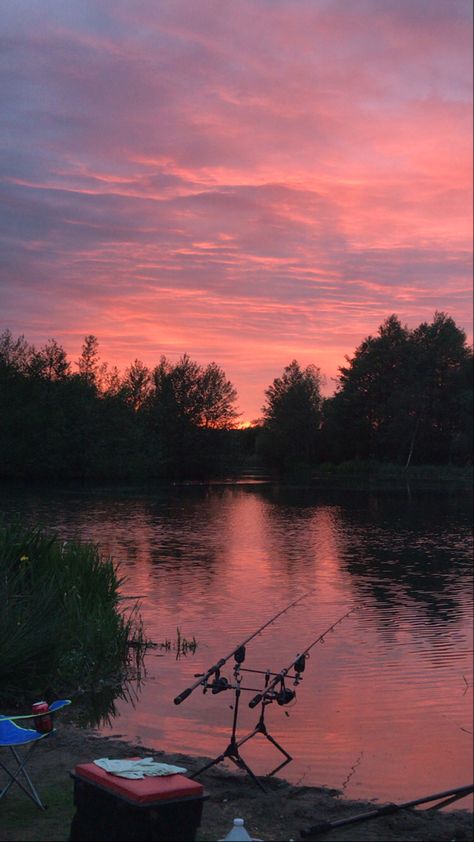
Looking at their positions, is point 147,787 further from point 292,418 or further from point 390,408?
point 292,418

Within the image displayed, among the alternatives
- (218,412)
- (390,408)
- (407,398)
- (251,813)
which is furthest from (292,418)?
(251,813)

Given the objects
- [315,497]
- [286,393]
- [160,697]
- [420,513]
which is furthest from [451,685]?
[286,393]

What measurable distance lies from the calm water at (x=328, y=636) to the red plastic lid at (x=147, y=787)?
3.10 meters

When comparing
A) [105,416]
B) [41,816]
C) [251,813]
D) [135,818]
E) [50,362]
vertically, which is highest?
[50,362]

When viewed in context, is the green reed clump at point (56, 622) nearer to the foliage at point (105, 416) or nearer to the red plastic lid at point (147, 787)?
the red plastic lid at point (147, 787)

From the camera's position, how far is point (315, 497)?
186 feet

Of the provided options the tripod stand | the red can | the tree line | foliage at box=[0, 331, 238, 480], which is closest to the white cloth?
the red can

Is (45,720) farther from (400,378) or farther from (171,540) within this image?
(400,378)

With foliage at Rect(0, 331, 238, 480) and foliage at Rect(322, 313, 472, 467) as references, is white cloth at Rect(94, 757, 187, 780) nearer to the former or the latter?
foliage at Rect(0, 331, 238, 480)

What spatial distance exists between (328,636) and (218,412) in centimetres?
7698

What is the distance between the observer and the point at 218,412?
302 ft

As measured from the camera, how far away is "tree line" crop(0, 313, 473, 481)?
223 ft

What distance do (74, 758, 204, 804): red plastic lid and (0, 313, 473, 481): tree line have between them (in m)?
55.8

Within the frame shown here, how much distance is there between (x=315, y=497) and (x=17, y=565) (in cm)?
4480
